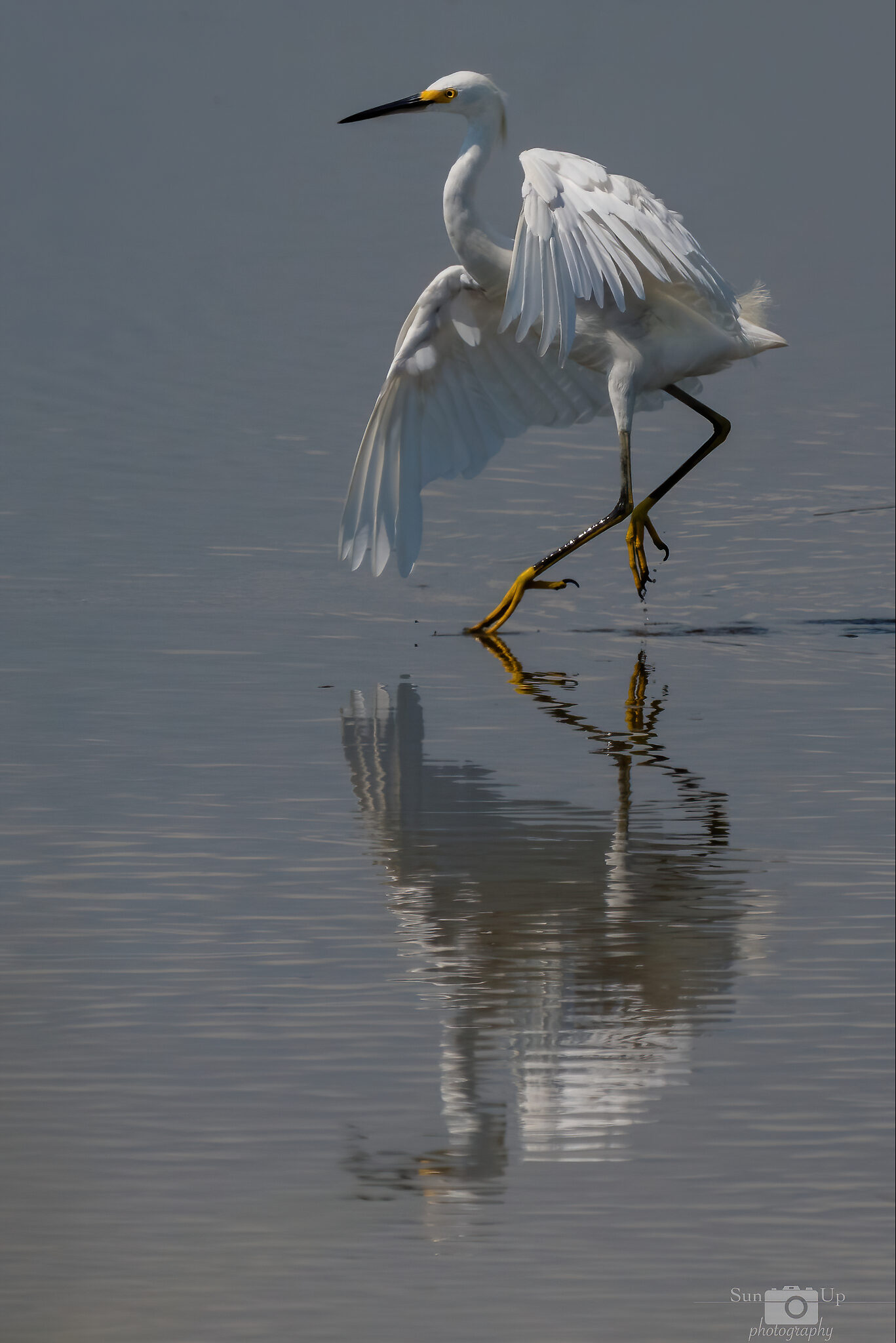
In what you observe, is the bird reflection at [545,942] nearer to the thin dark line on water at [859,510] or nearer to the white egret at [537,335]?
the white egret at [537,335]

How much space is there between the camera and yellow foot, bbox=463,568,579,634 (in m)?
10.6

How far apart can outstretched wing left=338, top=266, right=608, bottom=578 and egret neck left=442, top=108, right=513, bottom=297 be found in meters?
0.23

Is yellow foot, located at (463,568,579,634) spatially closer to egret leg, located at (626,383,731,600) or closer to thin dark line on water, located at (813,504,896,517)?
egret leg, located at (626,383,731,600)

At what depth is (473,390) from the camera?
11398 mm

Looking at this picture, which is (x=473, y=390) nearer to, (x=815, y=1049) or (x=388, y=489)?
(x=388, y=489)

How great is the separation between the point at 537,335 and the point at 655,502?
43.0 inches

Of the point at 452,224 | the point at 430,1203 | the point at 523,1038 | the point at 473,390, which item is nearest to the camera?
the point at 430,1203

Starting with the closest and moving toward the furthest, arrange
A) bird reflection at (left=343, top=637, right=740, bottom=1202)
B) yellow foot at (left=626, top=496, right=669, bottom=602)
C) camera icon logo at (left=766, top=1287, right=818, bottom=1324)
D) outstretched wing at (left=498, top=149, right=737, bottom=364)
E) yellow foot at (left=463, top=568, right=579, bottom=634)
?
camera icon logo at (left=766, top=1287, right=818, bottom=1324) → bird reflection at (left=343, top=637, right=740, bottom=1202) → outstretched wing at (left=498, top=149, right=737, bottom=364) → yellow foot at (left=626, top=496, right=669, bottom=602) → yellow foot at (left=463, top=568, right=579, bottom=634)

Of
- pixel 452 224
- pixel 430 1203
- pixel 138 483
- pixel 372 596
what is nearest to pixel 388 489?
pixel 372 596

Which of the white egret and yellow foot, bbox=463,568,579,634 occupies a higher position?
the white egret

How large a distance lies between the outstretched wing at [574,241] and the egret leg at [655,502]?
1160mm

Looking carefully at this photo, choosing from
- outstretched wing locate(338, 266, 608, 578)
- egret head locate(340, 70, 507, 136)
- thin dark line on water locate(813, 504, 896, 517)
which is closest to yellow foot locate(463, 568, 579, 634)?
outstretched wing locate(338, 266, 608, 578)

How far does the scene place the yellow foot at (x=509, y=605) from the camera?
34.7 feet

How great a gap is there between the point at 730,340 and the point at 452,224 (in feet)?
4.75
